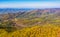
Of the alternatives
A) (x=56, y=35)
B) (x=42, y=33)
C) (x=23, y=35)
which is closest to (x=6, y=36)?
(x=23, y=35)

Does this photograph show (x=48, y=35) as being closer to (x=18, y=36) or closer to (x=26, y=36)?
→ (x=26, y=36)

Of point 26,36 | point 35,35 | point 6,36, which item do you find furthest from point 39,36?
point 6,36

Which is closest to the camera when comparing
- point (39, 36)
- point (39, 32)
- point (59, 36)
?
point (59, 36)

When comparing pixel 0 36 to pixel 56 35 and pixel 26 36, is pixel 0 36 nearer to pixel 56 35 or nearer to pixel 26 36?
pixel 26 36

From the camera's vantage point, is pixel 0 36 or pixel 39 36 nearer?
pixel 39 36

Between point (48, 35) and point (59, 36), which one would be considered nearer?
point (59, 36)

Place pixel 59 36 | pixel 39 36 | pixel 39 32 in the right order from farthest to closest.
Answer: pixel 39 32
pixel 39 36
pixel 59 36

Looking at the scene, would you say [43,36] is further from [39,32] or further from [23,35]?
[23,35]
